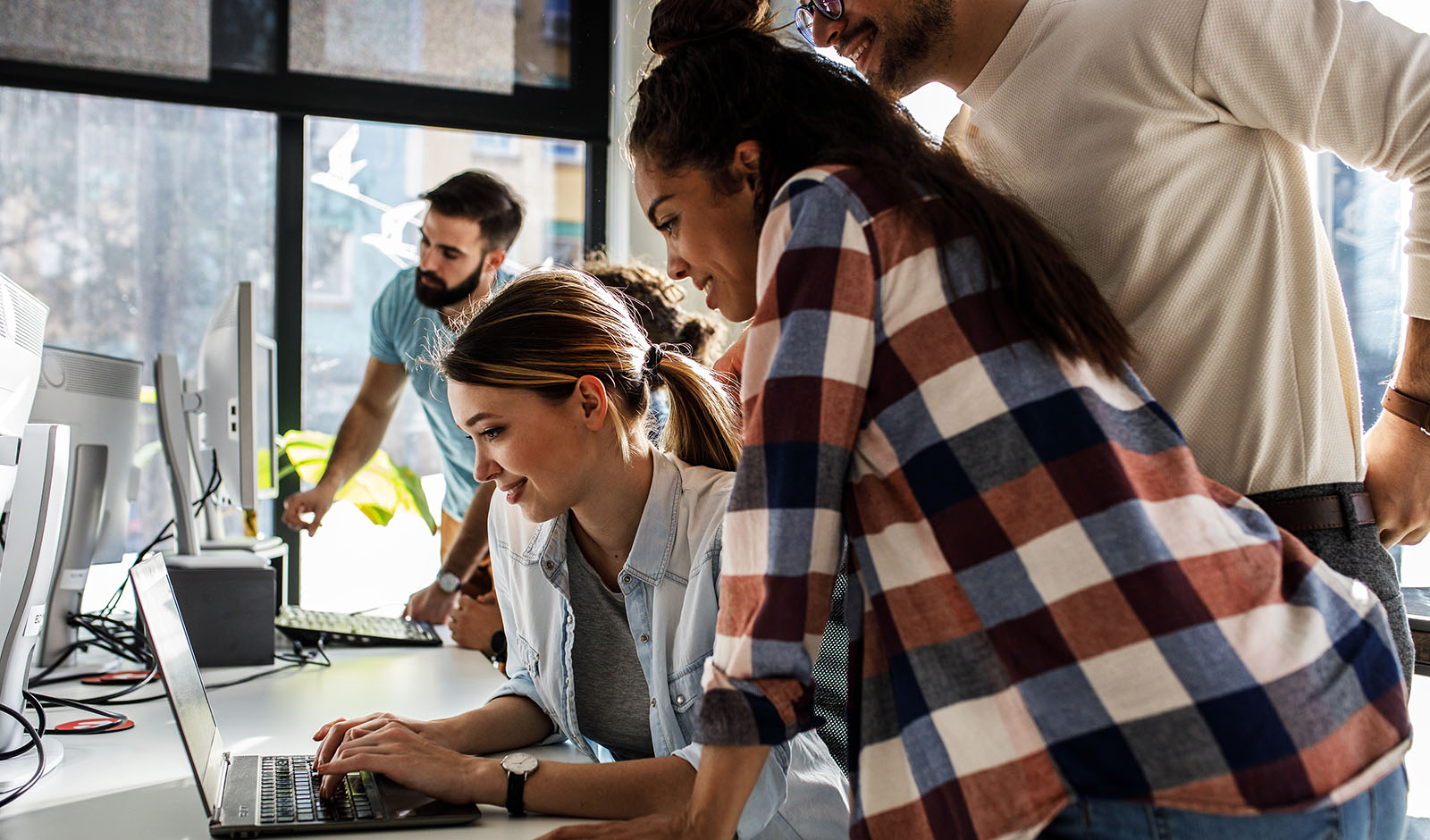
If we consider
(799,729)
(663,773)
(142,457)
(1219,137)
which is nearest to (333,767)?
(663,773)

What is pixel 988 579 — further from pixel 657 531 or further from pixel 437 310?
pixel 437 310

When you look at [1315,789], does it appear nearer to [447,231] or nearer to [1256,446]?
[1256,446]

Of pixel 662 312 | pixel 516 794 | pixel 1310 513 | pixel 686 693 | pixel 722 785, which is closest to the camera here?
pixel 722 785

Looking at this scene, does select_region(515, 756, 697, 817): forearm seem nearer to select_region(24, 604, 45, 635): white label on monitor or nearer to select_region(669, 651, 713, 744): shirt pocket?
select_region(669, 651, 713, 744): shirt pocket

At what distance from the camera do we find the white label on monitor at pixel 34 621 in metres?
1.34

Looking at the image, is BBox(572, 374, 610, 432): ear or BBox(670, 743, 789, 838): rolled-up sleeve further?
BBox(572, 374, 610, 432): ear

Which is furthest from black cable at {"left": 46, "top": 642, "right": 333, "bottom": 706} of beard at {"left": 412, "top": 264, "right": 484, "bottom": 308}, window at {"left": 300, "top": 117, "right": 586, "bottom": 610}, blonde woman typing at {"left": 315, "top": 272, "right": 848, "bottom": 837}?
window at {"left": 300, "top": 117, "right": 586, "bottom": 610}

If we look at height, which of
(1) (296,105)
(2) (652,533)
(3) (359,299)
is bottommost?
(2) (652,533)

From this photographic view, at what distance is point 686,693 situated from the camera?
47.3 inches

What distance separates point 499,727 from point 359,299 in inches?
108

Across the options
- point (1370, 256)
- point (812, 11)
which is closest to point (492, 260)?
point (812, 11)

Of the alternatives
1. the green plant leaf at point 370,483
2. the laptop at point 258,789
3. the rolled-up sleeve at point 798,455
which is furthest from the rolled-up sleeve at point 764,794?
the green plant leaf at point 370,483

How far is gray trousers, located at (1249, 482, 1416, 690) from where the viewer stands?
3.22 feet

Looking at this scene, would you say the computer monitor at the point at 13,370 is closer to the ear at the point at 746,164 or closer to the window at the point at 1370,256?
the ear at the point at 746,164
